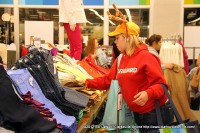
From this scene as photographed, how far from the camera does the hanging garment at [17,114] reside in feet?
4.84

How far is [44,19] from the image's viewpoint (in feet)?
36.0

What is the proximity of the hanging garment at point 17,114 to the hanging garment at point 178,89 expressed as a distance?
3.55 meters

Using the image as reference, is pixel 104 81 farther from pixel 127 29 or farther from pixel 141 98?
pixel 141 98

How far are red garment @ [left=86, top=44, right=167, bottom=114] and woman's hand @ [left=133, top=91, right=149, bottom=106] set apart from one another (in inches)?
1.5

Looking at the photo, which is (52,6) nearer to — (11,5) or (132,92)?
(11,5)

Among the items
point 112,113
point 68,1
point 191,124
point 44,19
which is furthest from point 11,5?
point 191,124

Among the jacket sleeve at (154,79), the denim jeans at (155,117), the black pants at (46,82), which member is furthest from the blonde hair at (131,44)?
the black pants at (46,82)

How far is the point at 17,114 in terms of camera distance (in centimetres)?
152

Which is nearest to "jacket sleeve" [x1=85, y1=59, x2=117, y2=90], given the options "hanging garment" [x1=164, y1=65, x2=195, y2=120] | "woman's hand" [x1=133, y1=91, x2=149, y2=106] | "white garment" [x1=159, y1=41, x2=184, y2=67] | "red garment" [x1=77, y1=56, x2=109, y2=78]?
"red garment" [x1=77, y1=56, x2=109, y2=78]

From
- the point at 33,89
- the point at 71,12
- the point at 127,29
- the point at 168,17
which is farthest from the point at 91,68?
the point at 168,17

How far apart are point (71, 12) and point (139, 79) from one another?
1765mm

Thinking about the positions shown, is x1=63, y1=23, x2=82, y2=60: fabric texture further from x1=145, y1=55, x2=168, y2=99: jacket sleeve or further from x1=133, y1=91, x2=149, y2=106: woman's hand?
x1=133, y1=91, x2=149, y2=106: woman's hand

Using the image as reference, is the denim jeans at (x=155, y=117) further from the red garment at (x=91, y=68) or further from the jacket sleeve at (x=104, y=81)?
the red garment at (x=91, y=68)

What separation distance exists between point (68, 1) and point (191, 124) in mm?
2420
